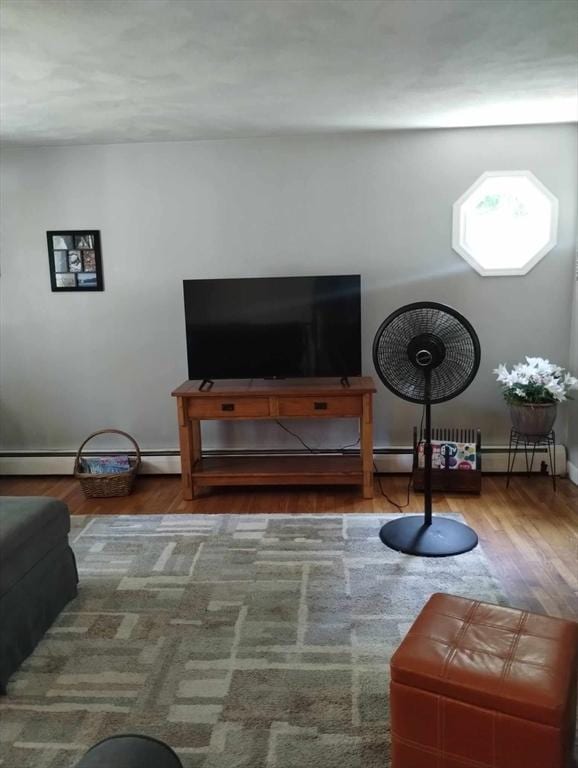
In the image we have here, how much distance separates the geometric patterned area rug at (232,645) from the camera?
5.82ft

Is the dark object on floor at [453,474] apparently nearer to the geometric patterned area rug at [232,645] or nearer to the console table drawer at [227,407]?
the geometric patterned area rug at [232,645]

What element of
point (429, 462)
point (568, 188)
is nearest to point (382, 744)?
point (429, 462)

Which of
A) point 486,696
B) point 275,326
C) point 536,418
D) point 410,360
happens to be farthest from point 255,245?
point 486,696

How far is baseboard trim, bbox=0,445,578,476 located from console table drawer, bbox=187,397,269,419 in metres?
0.61

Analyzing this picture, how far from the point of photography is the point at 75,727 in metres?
1.84

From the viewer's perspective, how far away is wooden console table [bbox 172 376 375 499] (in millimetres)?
3578

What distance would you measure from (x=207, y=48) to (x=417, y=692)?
228cm

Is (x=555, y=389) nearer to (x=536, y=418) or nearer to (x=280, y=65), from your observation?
(x=536, y=418)

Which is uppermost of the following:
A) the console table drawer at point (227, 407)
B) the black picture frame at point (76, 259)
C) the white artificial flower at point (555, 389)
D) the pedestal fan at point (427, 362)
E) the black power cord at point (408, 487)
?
the black picture frame at point (76, 259)

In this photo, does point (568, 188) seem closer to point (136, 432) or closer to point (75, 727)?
point (136, 432)

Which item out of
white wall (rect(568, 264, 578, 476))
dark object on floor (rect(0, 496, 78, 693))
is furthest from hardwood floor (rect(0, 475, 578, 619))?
dark object on floor (rect(0, 496, 78, 693))

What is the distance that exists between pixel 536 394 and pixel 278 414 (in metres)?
1.57

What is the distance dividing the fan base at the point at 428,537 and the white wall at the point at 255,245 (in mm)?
997

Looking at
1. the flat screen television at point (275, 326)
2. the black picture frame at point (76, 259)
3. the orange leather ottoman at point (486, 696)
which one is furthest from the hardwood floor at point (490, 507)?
the black picture frame at point (76, 259)
